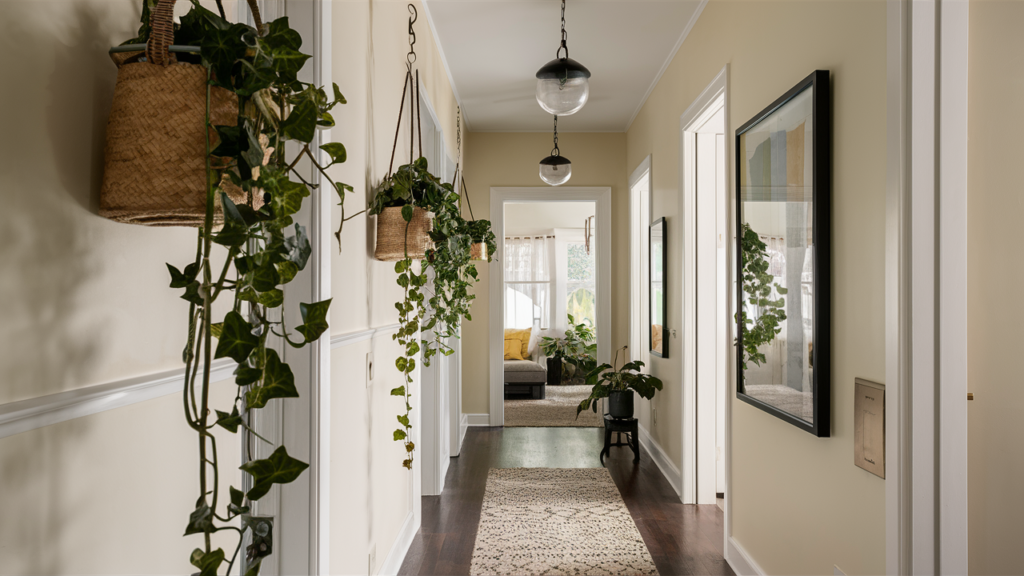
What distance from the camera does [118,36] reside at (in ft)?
2.53

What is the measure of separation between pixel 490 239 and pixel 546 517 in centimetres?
158

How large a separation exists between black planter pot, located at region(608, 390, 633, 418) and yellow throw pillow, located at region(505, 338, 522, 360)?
355 cm

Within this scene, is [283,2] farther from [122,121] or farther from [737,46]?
[737,46]

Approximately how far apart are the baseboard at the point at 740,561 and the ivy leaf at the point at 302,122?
2401 mm

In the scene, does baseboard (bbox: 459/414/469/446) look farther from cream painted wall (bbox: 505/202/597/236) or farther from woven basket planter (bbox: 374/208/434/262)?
cream painted wall (bbox: 505/202/597/236)

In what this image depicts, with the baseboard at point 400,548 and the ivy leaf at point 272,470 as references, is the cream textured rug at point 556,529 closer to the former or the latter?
the baseboard at point 400,548

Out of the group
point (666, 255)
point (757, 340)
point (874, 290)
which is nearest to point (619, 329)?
point (666, 255)

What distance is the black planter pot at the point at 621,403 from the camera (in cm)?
416

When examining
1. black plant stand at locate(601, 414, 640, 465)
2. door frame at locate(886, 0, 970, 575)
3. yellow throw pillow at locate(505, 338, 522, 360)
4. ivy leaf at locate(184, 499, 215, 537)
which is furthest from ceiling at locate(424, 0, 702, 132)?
yellow throw pillow at locate(505, 338, 522, 360)

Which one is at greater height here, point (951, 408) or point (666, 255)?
point (666, 255)

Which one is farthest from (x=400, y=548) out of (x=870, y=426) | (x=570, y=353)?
(x=570, y=353)

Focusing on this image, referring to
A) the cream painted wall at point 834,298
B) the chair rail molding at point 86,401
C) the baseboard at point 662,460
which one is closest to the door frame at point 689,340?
the baseboard at point 662,460

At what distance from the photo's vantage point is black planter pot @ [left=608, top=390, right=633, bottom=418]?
164 inches

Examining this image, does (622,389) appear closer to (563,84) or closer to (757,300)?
(757,300)
